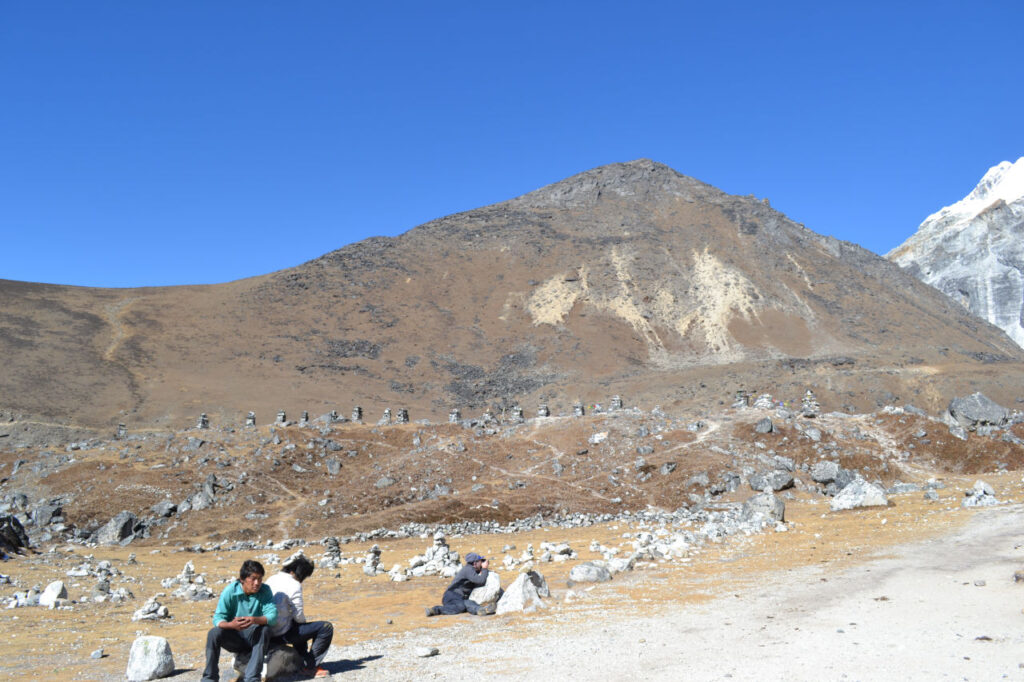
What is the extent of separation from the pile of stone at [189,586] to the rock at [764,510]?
55.9 feet

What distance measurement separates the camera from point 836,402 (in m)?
73.4

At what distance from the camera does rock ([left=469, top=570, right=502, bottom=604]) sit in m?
14.7

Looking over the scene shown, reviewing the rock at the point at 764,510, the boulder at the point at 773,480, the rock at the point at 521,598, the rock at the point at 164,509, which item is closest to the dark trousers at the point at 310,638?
the rock at the point at 521,598

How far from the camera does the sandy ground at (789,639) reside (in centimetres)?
917

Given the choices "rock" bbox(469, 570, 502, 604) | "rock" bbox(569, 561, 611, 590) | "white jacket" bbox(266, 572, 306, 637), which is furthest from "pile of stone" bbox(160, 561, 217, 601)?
"white jacket" bbox(266, 572, 306, 637)

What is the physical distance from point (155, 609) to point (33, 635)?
2.46 metres

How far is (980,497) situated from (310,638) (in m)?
22.8

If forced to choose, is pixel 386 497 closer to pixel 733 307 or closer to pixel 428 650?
pixel 428 650

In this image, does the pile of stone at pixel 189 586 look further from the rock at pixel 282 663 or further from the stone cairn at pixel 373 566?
the rock at pixel 282 663

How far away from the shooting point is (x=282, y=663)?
10.0m

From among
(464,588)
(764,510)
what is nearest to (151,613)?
(464,588)

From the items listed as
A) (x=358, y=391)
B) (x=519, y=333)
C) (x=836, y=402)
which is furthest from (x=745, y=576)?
(x=519, y=333)

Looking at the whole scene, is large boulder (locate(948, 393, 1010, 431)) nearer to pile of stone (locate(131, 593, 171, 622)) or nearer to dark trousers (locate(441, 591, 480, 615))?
dark trousers (locate(441, 591, 480, 615))

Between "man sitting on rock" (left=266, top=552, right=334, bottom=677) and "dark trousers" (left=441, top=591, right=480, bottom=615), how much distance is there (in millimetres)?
4273
